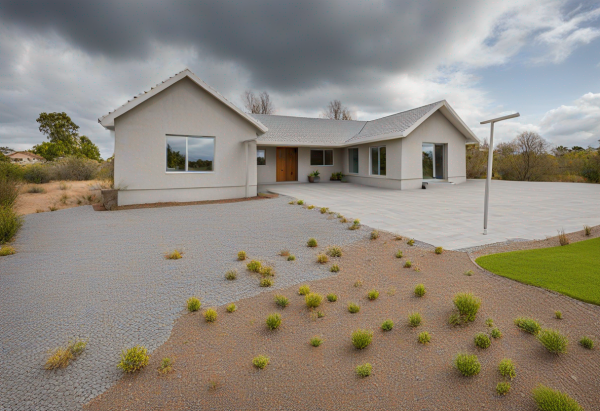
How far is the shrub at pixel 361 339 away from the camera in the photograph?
303 cm

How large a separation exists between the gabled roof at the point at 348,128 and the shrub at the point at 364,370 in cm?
1422

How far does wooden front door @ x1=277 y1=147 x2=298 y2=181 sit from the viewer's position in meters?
21.3

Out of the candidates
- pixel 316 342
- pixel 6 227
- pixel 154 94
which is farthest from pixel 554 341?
pixel 154 94

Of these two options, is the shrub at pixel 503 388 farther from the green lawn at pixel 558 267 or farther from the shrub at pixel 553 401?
the green lawn at pixel 558 267

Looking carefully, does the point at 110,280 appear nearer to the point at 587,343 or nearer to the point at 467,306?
the point at 467,306

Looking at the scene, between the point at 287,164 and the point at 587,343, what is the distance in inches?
763

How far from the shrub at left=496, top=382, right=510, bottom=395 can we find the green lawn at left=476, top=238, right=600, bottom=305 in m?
2.08

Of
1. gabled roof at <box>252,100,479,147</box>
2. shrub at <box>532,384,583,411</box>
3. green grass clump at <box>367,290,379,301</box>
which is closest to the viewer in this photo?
shrub at <box>532,384,583,411</box>

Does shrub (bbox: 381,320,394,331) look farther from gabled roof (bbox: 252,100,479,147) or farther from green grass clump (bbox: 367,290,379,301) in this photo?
gabled roof (bbox: 252,100,479,147)

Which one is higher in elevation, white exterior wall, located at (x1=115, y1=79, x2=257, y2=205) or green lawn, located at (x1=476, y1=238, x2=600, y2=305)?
white exterior wall, located at (x1=115, y1=79, x2=257, y2=205)

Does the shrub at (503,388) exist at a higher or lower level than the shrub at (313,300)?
lower

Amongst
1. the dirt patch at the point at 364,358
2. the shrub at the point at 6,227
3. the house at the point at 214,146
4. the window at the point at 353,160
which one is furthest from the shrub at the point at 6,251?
the window at the point at 353,160

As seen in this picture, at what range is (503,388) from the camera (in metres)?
2.46

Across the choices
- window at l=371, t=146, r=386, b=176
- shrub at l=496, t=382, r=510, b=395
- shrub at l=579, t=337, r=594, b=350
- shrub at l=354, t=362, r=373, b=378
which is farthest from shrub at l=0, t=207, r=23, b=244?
window at l=371, t=146, r=386, b=176
